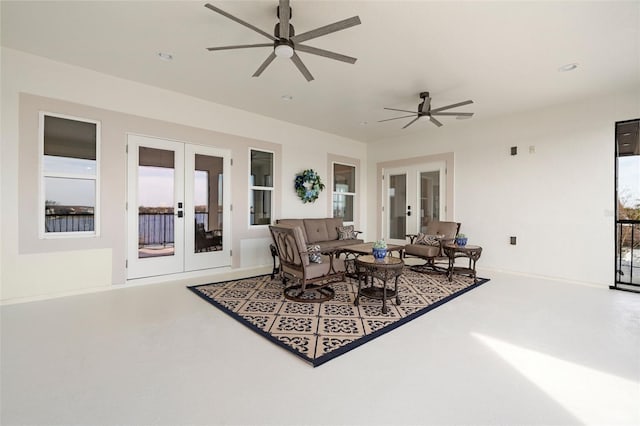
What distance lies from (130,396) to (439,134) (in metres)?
6.49

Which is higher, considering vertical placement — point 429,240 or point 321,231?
point 321,231

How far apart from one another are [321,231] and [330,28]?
158 inches

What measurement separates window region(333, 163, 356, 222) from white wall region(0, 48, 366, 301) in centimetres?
219

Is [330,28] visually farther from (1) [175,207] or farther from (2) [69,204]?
(2) [69,204]

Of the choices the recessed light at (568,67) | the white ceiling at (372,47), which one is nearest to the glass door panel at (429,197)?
the white ceiling at (372,47)

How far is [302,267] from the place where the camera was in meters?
3.53

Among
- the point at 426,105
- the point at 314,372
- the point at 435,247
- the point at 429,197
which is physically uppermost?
the point at 426,105

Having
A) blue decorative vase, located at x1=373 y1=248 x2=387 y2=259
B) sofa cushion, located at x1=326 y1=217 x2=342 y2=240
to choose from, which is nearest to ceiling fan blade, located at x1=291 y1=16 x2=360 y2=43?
blue decorative vase, located at x1=373 y1=248 x2=387 y2=259

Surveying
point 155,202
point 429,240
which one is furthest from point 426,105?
point 155,202

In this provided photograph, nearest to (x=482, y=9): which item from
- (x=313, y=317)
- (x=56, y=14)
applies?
(x=313, y=317)

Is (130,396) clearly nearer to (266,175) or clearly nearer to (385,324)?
(385,324)

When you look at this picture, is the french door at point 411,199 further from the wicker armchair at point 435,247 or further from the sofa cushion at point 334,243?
the sofa cushion at point 334,243

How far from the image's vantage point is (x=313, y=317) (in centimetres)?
305

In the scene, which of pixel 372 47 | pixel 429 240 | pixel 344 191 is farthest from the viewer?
pixel 344 191
